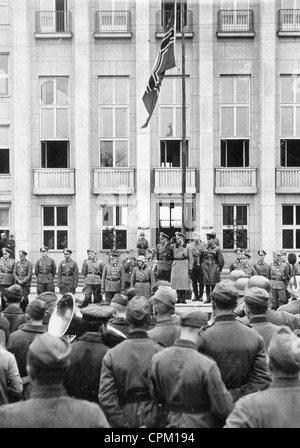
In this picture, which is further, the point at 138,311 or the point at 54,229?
the point at 54,229

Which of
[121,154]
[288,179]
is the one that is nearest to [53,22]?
[121,154]

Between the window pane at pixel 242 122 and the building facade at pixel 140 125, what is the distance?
0.04 metres

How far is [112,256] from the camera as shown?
55.4 feet

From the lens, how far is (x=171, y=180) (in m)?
25.5

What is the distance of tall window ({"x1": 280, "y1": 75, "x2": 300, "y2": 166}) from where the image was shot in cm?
2584

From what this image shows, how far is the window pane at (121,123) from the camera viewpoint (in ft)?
86.1

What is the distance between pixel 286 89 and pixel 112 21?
24.9ft

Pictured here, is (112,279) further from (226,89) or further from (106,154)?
(226,89)

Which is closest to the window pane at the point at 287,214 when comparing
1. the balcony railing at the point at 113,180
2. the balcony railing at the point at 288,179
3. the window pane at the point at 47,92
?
the balcony railing at the point at 288,179

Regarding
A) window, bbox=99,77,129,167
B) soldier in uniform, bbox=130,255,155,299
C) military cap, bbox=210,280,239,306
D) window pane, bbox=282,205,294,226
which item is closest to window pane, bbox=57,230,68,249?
window, bbox=99,77,129,167

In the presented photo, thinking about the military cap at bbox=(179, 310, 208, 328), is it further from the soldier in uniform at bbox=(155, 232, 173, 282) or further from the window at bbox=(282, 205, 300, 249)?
the window at bbox=(282, 205, 300, 249)

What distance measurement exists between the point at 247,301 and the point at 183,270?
11115 mm

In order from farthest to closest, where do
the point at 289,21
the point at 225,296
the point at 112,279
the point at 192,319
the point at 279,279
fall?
the point at 289,21, the point at 112,279, the point at 279,279, the point at 225,296, the point at 192,319

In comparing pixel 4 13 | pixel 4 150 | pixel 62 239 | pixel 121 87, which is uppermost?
pixel 4 13
